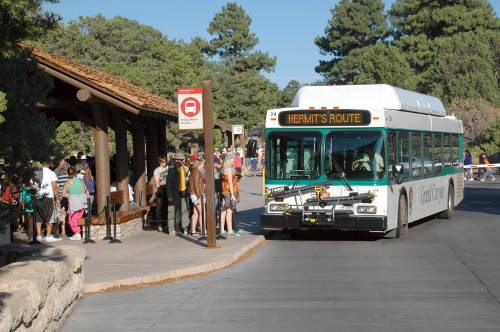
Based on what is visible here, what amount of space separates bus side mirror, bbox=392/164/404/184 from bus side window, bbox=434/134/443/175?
→ 14.4 feet

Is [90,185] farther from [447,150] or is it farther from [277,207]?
[447,150]

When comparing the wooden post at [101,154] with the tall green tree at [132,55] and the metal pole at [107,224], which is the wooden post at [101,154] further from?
the tall green tree at [132,55]

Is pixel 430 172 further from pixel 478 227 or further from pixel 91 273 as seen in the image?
pixel 91 273

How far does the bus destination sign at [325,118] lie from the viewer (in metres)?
18.7

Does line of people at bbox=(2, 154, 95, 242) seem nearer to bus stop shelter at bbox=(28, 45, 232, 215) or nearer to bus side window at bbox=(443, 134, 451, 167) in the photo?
bus stop shelter at bbox=(28, 45, 232, 215)

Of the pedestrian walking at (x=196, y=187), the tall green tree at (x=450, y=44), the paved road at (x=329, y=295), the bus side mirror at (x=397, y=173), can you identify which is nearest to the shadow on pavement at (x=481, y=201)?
the bus side mirror at (x=397, y=173)

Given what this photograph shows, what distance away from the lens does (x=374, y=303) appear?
433 inches

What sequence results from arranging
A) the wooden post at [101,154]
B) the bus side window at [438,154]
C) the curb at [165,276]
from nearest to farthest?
1. the curb at [165,276]
2. the wooden post at [101,154]
3. the bus side window at [438,154]

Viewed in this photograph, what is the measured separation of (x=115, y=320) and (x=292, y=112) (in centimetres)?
967

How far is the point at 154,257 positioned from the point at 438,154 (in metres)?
10.6

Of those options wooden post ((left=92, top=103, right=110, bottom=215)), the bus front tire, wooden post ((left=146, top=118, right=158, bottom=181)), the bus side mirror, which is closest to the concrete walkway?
wooden post ((left=92, top=103, right=110, bottom=215))

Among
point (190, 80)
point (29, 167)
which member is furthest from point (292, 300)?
point (190, 80)

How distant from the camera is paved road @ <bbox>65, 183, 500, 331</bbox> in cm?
980

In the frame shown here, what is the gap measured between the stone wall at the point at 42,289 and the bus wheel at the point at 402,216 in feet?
31.8
